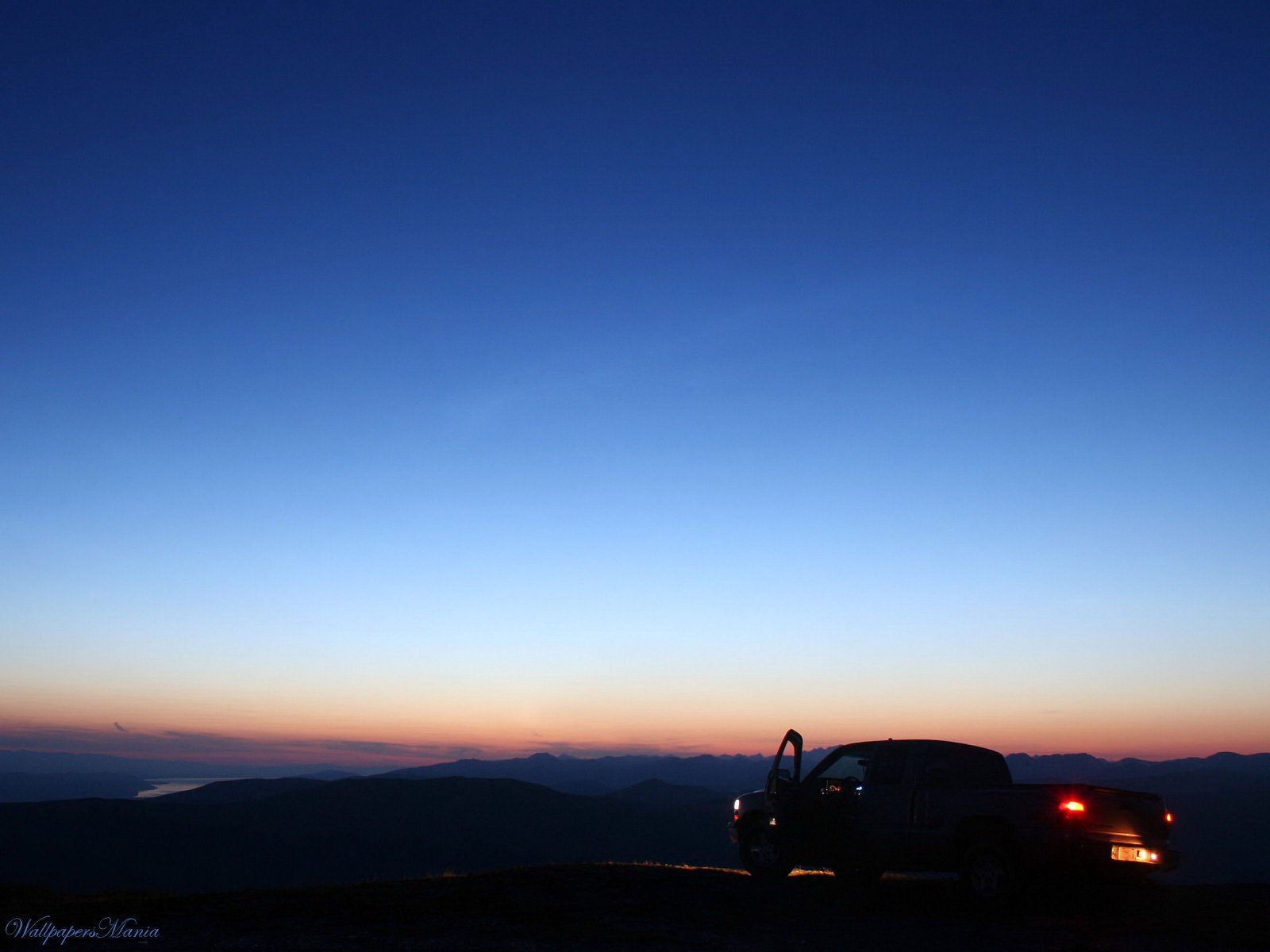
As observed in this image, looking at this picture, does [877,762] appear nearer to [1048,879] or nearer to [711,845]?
[1048,879]

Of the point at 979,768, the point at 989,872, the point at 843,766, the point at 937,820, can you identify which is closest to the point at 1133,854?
the point at 989,872

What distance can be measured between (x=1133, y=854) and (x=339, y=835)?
4601 inches

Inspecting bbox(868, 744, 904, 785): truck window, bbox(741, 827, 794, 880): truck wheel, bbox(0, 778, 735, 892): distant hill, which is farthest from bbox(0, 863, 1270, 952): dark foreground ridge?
bbox(0, 778, 735, 892): distant hill

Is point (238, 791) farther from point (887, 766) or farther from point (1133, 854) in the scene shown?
point (1133, 854)

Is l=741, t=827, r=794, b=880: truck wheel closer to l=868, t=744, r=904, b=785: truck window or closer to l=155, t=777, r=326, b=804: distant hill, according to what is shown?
l=868, t=744, r=904, b=785: truck window

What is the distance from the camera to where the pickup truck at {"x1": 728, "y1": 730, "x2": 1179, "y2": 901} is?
1011 cm

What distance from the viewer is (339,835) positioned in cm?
11031

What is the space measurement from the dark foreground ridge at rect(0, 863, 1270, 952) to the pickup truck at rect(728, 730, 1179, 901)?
0.47 meters

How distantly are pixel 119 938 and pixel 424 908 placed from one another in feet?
11.4

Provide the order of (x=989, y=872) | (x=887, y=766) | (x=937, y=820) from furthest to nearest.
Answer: (x=887, y=766) → (x=937, y=820) → (x=989, y=872)

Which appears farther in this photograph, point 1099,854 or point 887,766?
point 887,766

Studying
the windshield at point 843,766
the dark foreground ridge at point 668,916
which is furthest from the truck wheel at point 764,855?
the windshield at point 843,766

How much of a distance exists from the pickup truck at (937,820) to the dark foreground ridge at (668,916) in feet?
1.53

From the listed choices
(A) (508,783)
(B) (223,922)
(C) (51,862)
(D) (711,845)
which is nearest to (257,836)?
(C) (51,862)
